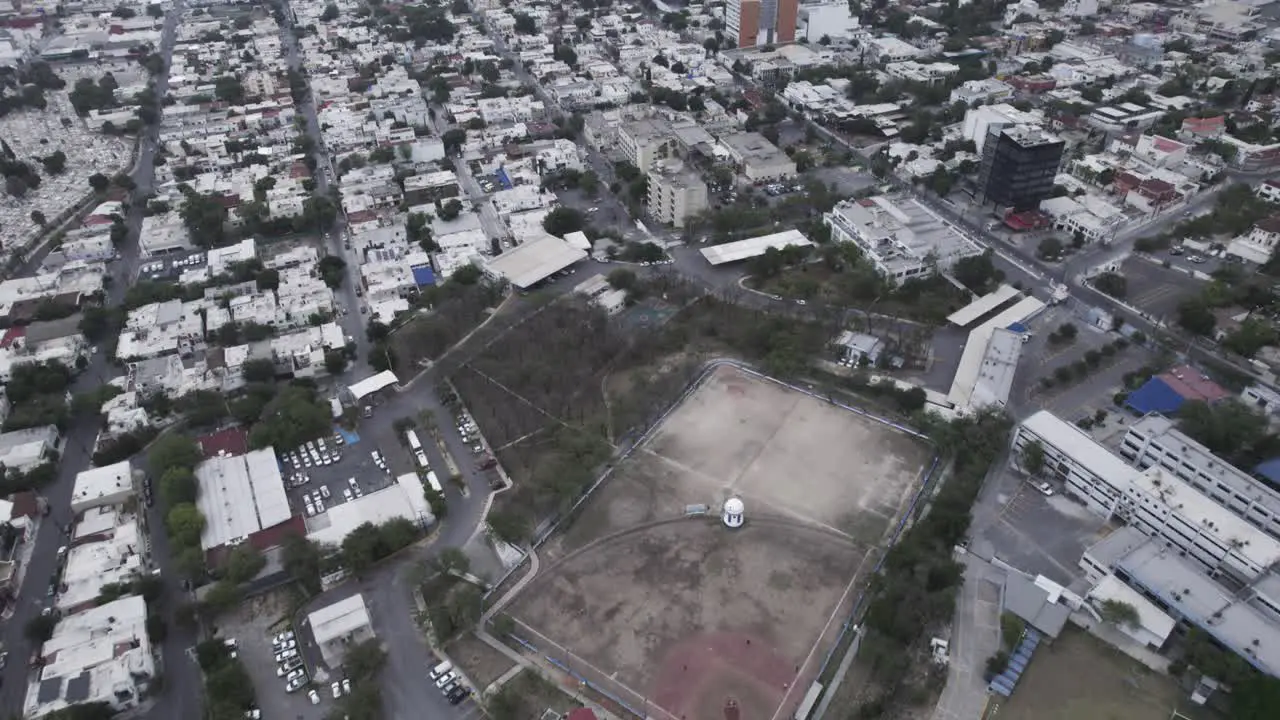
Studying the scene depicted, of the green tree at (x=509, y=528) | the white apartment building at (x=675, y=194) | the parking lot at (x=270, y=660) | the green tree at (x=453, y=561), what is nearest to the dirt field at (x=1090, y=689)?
the green tree at (x=509, y=528)

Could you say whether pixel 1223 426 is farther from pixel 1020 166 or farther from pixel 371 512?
pixel 371 512

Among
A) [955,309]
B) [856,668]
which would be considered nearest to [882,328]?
[955,309]

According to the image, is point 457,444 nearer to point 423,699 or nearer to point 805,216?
point 423,699

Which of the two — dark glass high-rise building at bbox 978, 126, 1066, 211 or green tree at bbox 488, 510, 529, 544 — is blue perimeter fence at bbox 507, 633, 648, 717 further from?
dark glass high-rise building at bbox 978, 126, 1066, 211

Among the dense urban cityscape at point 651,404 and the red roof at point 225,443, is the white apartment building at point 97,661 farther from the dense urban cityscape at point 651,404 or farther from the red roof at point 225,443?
the red roof at point 225,443

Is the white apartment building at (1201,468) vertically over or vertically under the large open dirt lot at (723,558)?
over

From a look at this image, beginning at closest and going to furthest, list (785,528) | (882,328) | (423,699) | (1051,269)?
(423,699), (785,528), (882,328), (1051,269)
